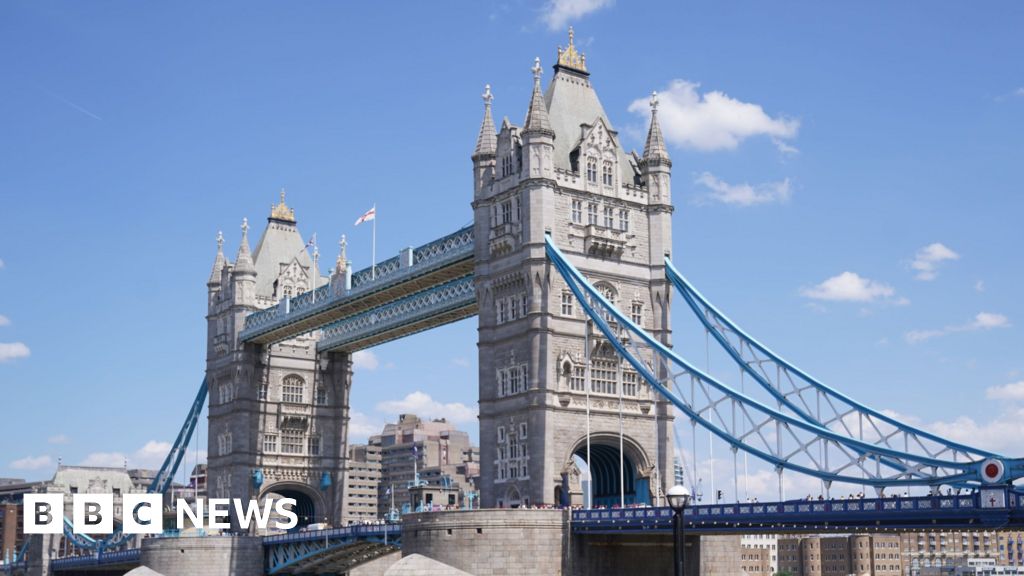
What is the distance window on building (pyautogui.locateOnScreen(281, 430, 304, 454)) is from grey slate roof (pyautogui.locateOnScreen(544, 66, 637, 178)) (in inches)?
1702

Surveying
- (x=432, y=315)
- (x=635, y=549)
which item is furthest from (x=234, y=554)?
(x=635, y=549)

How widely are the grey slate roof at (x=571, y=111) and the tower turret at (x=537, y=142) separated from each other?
5.53 feet

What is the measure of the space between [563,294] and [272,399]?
42.3 metres

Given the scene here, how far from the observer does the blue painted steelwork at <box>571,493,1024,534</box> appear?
5181 cm

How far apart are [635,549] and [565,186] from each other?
20776mm

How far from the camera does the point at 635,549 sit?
Result: 73.1 meters

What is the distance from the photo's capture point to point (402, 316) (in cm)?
9688

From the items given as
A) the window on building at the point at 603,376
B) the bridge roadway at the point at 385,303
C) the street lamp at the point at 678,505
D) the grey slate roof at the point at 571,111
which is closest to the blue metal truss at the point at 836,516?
the window on building at the point at 603,376

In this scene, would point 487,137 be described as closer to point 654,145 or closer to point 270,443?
point 654,145

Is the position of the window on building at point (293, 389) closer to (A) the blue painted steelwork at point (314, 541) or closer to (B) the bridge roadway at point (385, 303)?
(B) the bridge roadway at point (385, 303)

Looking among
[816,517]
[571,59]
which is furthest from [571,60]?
[816,517]

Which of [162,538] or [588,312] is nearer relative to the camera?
[588,312]

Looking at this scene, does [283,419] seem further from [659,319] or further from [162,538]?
[659,319]

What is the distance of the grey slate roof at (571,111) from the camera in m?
80.3
